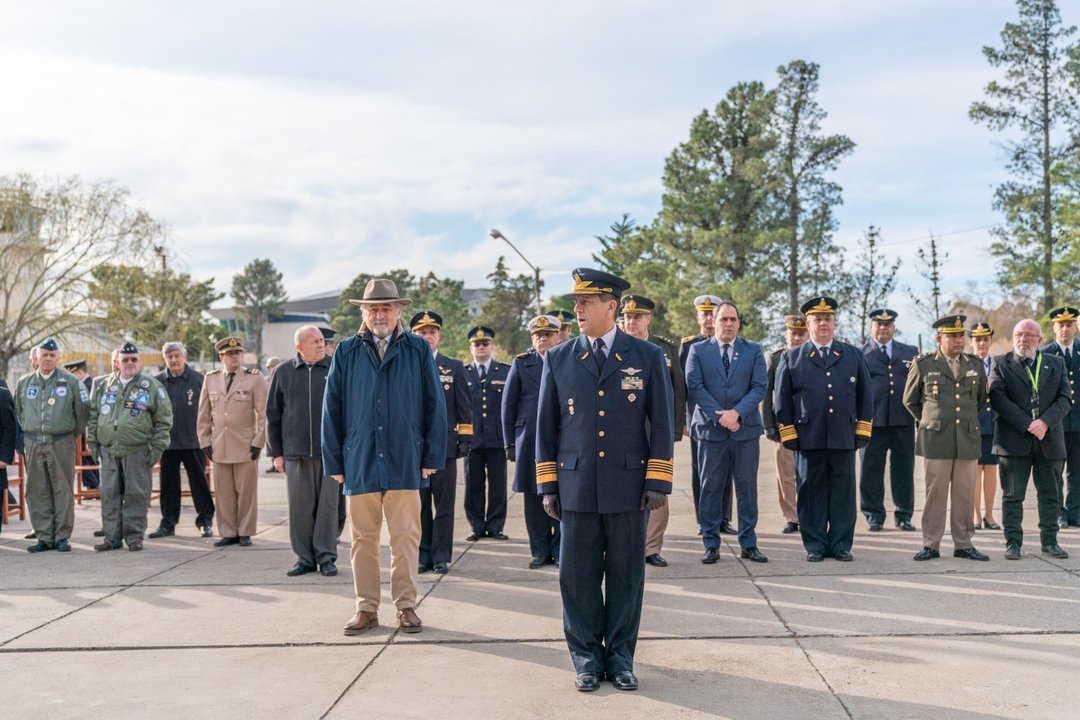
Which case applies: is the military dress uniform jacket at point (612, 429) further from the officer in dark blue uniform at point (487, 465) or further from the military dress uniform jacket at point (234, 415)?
the military dress uniform jacket at point (234, 415)

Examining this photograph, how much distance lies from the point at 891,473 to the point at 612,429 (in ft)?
20.4

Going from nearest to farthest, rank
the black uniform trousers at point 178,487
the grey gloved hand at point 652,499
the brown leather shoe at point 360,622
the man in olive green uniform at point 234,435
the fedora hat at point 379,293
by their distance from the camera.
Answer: the grey gloved hand at point 652,499 → the brown leather shoe at point 360,622 → the fedora hat at point 379,293 → the man in olive green uniform at point 234,435 → the black uniform trousers at point 178,487

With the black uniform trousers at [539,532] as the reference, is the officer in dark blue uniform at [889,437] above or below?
above

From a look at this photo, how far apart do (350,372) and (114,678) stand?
2.30m

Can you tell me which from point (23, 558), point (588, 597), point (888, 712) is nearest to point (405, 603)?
point (588, 597)

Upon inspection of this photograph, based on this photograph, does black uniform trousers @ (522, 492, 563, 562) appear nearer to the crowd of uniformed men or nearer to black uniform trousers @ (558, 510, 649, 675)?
the crowd of uniformed men

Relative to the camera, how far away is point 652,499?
5.43 m

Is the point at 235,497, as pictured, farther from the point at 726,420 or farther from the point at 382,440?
the point at 726,420

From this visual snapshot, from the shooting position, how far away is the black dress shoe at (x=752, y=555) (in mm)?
8648

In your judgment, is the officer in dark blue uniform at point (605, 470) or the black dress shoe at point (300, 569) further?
the black dress shoe at point (300, 569)

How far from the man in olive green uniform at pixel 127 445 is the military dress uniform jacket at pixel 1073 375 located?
884 centimetres

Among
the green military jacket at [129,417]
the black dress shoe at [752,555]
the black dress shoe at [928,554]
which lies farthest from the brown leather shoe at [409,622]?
the green military jacket at [129,417]

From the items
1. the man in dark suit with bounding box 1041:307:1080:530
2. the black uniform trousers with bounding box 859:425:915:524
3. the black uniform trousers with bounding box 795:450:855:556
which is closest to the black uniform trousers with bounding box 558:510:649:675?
the black uniform trousers with bounding box 795:450:855:556

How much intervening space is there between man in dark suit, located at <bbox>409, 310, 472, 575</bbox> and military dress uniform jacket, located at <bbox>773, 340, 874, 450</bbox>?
111 inches
